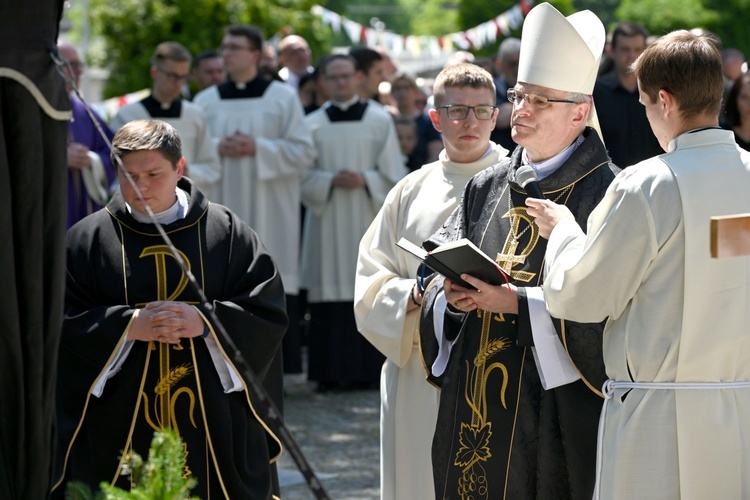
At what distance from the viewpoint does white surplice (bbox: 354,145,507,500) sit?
5086 millimetres

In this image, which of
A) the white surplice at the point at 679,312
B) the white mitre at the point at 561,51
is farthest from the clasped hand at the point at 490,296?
the white mitre at the point at 561,51

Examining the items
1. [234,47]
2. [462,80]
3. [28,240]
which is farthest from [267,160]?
[28,240]

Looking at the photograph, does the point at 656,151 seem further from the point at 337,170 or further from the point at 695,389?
the point at 695,389

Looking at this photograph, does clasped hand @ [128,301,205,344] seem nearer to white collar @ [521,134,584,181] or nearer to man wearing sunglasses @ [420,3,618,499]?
man wearing sunglasses @ [420,3,618,499]

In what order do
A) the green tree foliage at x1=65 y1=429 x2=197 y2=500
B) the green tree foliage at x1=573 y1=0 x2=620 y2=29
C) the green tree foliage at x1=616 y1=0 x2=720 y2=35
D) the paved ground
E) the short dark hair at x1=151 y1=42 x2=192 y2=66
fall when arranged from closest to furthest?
the green tree foliage at x1=65 y1=429 x2=197 y2=500
the paved ground
the short dark hair at x1=151 y1=42 x2=192 y2=66
the green tree foliage at x1=616 y1=0 x2=720 y2=35
the green tree foliage at x1=573 y1=0 x2=620 y2=29

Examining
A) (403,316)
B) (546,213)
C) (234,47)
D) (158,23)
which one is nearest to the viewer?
(546,213)

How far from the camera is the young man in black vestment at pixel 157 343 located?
15.3 ft

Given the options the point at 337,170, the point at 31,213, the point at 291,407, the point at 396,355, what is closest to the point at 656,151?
the point at 337,170

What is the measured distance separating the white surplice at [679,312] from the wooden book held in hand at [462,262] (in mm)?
501

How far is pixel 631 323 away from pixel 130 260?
1995 mm

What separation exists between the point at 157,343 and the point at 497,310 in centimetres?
132

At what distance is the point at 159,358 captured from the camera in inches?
186

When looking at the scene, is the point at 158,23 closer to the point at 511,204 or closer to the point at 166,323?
the point at 166,323

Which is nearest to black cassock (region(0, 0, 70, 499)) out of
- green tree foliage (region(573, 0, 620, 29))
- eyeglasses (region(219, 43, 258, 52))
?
eyeglasses (region(219, 43, 258, 52))
